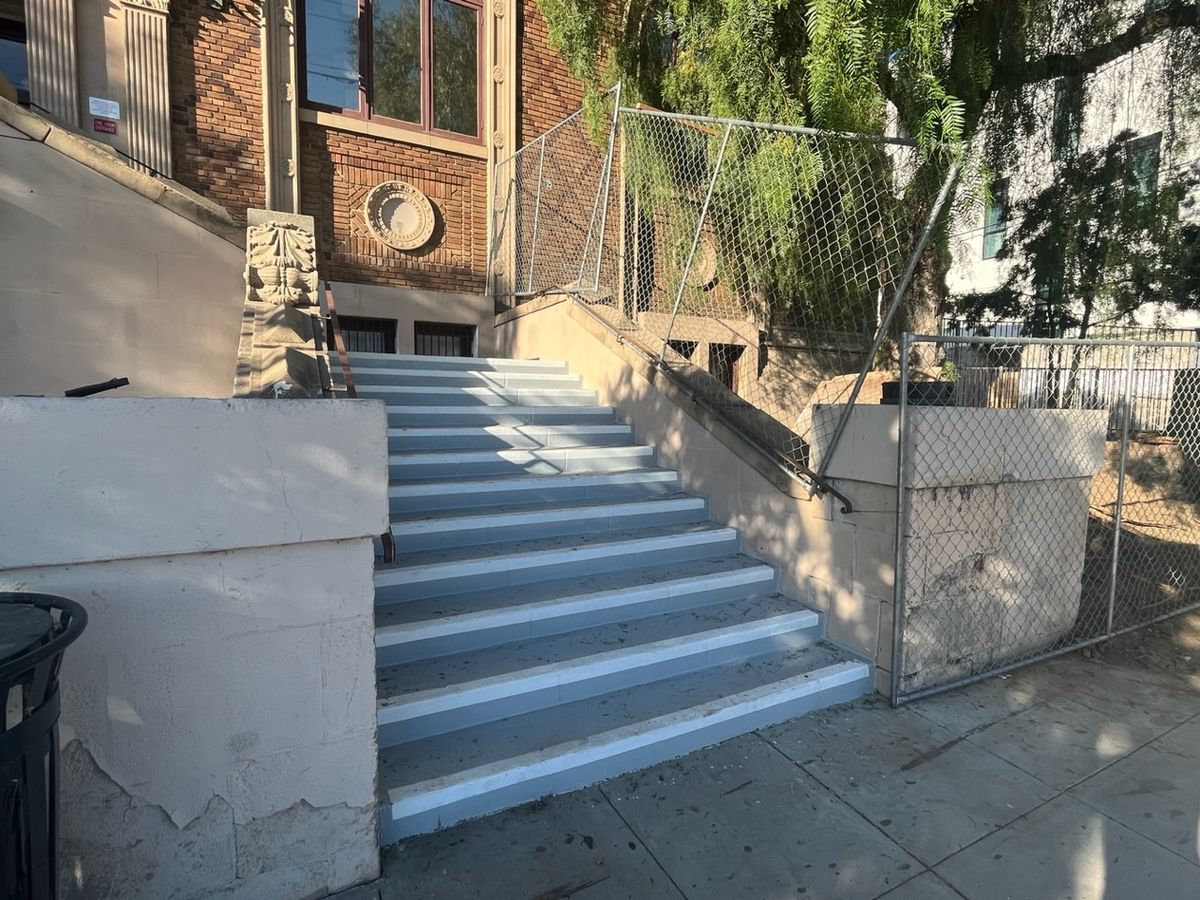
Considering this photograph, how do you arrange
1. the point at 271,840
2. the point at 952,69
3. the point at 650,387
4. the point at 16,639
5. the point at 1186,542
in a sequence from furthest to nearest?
the point at 1186,542 < the point at 650,387 < the point at 952,69 < the point at 271,840 < the point at 16,639

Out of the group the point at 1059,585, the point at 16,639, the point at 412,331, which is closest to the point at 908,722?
the point at 1059,585

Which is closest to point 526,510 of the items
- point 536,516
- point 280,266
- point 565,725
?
point 536,516

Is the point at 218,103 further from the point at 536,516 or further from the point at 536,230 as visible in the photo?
the point at 536,516

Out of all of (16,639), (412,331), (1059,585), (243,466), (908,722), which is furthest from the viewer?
(412,331)

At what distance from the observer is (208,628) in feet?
6.22

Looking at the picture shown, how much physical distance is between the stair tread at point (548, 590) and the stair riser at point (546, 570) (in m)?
0.03

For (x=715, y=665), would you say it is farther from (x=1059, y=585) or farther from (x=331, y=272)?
(x=331, y=272)

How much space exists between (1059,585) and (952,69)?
357 centimetres

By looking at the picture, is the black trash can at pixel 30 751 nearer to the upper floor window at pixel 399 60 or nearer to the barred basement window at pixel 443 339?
the barred basement window at pixel 443 339

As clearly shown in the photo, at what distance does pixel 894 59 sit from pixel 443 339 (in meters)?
6.55

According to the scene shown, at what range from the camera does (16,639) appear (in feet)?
4.31

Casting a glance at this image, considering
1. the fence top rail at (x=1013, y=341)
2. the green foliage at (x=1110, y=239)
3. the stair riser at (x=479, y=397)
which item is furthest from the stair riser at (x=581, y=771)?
the green foliage at (x=1110, y=239)

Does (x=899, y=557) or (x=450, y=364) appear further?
(x=450, y=364)

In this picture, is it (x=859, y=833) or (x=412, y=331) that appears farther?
(x=412, y=331)
